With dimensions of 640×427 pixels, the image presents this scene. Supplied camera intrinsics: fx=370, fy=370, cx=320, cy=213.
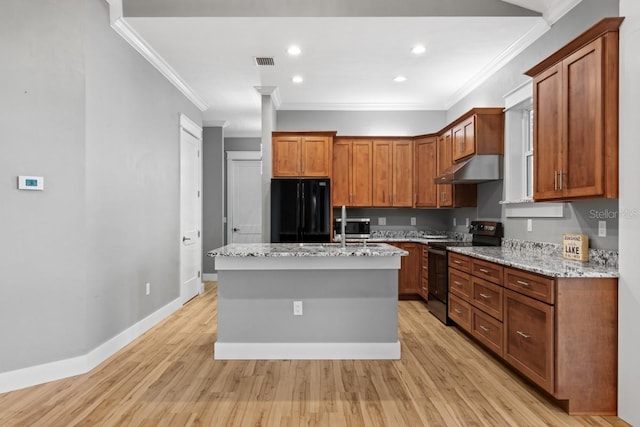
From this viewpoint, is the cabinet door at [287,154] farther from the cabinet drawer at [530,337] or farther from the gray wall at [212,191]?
the cabinet drawer at [530,337]

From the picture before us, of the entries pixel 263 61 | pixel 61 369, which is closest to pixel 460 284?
pixel 263 61

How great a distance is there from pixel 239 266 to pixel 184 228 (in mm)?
2325

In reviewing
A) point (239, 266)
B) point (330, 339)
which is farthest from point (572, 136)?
point (239, 266)

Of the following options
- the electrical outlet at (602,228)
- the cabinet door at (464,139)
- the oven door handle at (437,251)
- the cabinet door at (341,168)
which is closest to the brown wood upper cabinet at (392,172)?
the cabinet door at (341,168)

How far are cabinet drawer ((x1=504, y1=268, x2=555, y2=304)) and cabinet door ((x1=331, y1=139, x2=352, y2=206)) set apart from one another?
3.10m

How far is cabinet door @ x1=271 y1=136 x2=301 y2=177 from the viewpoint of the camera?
529cm

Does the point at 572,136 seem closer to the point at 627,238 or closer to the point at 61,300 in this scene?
the point at 627,238

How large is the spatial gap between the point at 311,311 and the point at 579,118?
240 centimetres

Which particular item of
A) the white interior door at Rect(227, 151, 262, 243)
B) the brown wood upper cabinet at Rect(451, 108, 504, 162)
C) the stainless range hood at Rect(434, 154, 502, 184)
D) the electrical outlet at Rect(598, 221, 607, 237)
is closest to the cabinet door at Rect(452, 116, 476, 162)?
the brown wood upper cabinet at Rect(451, 108, 504, 162)

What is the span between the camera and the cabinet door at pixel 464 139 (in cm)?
420

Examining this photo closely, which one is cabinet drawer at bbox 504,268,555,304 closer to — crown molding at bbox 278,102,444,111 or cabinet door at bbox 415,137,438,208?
cabinet door at bbox 415,137,438,208

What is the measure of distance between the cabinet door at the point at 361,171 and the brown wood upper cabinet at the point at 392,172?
3.0 inches

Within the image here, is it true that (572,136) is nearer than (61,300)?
Yes

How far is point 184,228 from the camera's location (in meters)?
5.07
